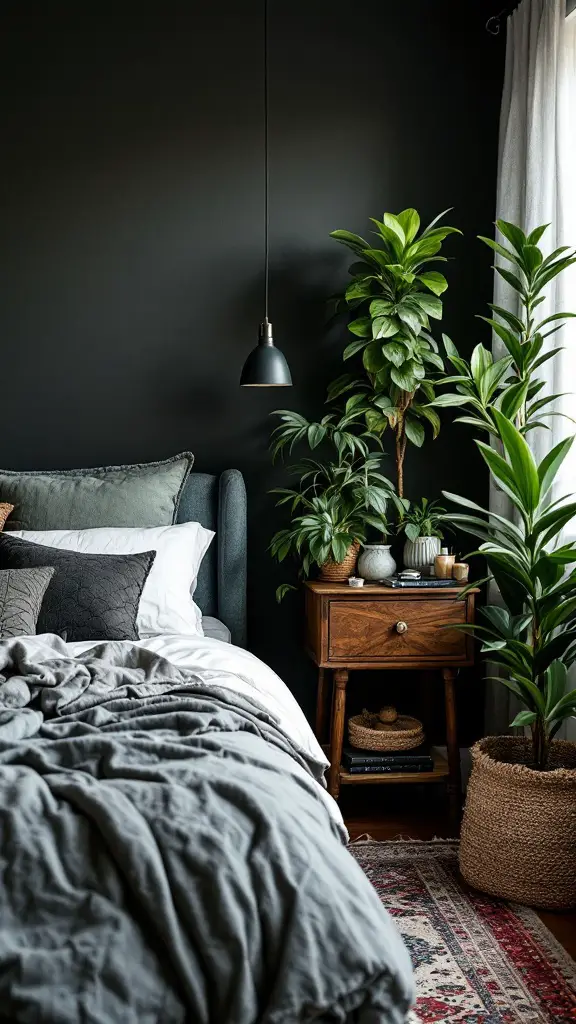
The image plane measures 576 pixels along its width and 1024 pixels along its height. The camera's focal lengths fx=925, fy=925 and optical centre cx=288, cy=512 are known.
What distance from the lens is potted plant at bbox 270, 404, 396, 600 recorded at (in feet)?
10.6

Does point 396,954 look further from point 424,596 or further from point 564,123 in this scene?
point 564,123

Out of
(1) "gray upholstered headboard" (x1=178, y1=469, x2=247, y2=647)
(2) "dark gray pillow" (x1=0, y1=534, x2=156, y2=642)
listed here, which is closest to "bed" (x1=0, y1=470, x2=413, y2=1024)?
(2) "dark gray pillow" (x1=0, y1=534, x2=156, y2=642)

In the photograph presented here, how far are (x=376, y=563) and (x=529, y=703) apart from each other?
2.65 ft

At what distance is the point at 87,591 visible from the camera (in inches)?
107

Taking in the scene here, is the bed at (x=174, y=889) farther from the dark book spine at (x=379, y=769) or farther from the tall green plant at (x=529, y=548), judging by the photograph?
the dark book spine at (x=379, y=769)

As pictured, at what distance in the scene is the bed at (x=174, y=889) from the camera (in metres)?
1.23

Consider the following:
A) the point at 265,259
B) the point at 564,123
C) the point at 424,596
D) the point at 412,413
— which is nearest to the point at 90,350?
the point at 265,259

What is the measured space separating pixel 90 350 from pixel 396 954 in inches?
110

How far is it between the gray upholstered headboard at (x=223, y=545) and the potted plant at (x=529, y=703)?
922 mm

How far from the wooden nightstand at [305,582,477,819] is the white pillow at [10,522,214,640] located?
0.46 metres

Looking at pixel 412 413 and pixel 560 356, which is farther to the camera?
pixel 412 413

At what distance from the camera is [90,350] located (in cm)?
364

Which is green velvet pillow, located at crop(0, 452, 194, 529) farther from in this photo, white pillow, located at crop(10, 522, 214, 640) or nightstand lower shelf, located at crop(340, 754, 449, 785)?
nightstand lower shelf, located at crop(340, 754, 449, 785)

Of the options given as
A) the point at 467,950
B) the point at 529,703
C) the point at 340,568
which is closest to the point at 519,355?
the point at 340,568
